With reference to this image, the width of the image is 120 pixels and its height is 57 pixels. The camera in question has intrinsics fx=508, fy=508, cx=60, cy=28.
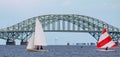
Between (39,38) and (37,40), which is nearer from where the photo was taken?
(37,40)

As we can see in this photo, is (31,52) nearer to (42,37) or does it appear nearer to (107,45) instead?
(42,37)

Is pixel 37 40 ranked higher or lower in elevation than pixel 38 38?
lower

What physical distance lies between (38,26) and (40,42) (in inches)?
148

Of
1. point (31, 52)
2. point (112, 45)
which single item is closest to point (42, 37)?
point (31, 52)

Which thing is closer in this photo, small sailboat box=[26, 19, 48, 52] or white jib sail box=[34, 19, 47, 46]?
white jib sail box=[34, 19, 47, 46]

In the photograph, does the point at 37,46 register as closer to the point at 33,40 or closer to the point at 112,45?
the point at 33,40

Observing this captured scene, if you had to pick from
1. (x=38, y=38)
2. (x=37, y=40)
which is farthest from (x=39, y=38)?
(x=37, y=40)

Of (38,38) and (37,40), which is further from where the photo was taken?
(38,38)

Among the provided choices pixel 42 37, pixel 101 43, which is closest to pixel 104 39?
pixel 101 43

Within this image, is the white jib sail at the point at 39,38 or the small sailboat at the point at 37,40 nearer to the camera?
the white jib sail at the point at 39,38

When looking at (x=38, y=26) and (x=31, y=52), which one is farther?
(x=31, y=52)

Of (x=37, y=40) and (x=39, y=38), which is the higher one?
(x=39, y=38)

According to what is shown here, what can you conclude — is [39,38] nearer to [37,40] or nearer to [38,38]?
[38,38]

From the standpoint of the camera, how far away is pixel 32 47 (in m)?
106
